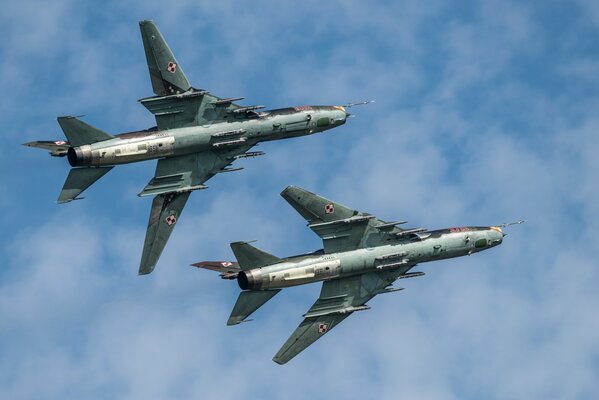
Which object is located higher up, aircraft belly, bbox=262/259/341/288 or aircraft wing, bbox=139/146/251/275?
aircraft wing, bbox=139/146/251/275

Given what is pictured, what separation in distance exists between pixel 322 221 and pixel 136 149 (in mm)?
12590

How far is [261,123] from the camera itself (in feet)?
406

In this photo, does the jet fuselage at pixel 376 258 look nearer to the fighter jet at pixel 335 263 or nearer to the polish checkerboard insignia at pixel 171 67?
the fighter jet at pixel 335 263

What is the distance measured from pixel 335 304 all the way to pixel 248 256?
25.1ft

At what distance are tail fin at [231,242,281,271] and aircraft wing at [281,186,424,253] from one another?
4.14 meters

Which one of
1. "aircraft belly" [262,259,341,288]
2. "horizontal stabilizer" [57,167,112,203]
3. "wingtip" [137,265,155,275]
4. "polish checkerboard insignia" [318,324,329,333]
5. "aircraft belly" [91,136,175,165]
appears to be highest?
"aircraft belly" [91,136,175,165]

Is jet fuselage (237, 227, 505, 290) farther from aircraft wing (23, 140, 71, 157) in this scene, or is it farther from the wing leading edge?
aircraft wing (23, 140, 71, 157)

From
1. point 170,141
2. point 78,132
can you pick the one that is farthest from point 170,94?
point 78,132

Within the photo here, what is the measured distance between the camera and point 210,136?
123m

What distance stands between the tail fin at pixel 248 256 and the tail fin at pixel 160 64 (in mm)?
11631

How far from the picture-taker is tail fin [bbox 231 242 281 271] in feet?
385

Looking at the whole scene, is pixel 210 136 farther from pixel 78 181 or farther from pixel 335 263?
pixel 335 263

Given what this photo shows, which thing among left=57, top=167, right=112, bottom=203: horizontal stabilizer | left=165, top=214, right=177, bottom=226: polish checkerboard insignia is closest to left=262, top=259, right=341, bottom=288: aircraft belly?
left=165, top=214, right=177, bottom=226: polish checkerboard insignia

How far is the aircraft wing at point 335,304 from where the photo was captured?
12156cm
